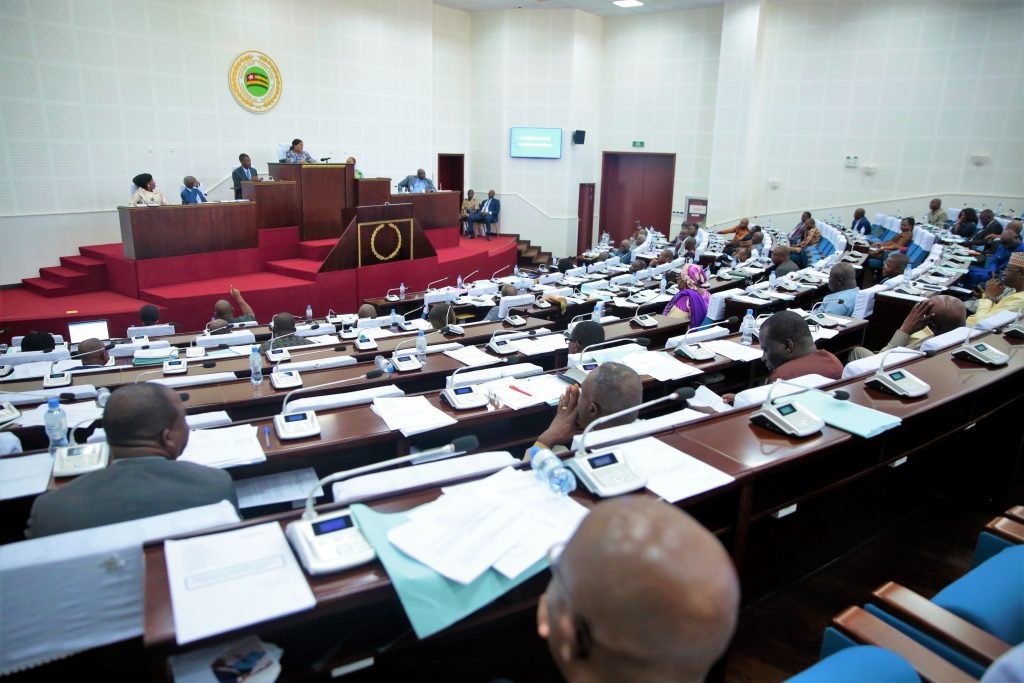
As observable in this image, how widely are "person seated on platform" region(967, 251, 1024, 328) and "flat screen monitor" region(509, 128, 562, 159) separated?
10491mm

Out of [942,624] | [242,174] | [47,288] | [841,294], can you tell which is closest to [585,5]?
[242,174]

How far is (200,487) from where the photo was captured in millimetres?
1949

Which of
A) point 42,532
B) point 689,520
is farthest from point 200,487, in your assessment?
point 689,520

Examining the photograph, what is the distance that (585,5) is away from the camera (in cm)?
1373

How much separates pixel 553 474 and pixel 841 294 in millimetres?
4646

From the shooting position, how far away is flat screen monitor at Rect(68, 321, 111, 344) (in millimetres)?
6953

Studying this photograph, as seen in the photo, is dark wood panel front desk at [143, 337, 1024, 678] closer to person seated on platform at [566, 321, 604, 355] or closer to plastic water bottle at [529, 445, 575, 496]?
plastic water bottle at [529, 445, 575, 496]

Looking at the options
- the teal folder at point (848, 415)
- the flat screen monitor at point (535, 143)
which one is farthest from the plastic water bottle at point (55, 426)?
the flat screen monitor at point (535, 143)

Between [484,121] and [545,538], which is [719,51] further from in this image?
[545,538]

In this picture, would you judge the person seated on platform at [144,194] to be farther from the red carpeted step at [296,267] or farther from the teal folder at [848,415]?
the teal folder at [848,415]

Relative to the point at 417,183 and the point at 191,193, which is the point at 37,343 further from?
the point at 417,183

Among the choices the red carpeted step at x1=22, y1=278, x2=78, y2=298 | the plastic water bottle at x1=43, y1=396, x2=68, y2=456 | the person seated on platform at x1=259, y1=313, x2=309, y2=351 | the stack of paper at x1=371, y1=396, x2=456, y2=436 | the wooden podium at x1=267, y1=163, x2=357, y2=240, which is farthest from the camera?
the wooden podium at x1=267, y1=163, x2=357, y2=240

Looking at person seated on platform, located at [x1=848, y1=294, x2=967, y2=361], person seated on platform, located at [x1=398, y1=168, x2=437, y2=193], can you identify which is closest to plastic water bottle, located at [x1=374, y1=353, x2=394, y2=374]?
person seated on platform, located at [x1=848, y1=294, x2=967, y2=361]

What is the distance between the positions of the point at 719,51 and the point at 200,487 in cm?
1435
